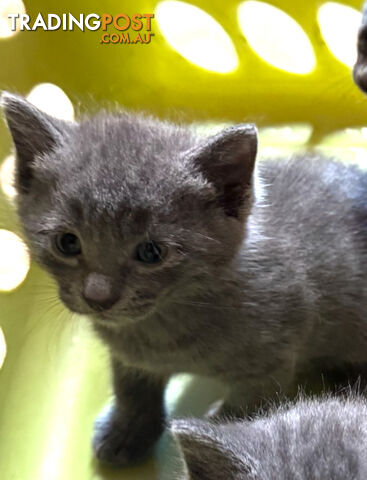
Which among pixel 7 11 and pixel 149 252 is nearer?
pixel 149 252

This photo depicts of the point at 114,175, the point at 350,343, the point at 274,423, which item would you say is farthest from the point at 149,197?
the point at 350,343

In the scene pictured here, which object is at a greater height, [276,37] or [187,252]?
[276,37]

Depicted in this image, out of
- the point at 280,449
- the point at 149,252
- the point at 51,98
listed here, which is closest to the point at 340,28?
the point at 51,98

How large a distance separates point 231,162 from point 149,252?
0.19 m

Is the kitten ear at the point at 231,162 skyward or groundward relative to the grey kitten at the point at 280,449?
skyward

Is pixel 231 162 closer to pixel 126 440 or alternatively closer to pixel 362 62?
pixel 362 62

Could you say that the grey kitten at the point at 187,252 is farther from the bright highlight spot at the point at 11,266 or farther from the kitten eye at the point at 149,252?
the bright highlight spot at the point at 11,266

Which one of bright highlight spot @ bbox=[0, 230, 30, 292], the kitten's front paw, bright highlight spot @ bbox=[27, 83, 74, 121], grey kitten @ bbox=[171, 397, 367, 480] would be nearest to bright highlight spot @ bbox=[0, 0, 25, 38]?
bright highlight spot @ bbox=[27, 83, 74, 121]

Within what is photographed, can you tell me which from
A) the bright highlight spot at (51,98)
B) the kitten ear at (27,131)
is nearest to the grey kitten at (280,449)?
the kitten ear at (27,131)

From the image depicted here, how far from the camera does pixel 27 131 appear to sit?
1165 millimetres

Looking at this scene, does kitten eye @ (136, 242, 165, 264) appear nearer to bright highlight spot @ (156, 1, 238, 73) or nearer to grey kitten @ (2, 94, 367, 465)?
grey kitten @ (2, 94, 367, 465)

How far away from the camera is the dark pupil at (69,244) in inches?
43.8

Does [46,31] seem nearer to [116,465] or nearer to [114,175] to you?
[114,175]

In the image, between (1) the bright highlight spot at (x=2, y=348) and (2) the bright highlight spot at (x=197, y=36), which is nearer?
(1) the bright highlight spot at (x=2, y=348)
